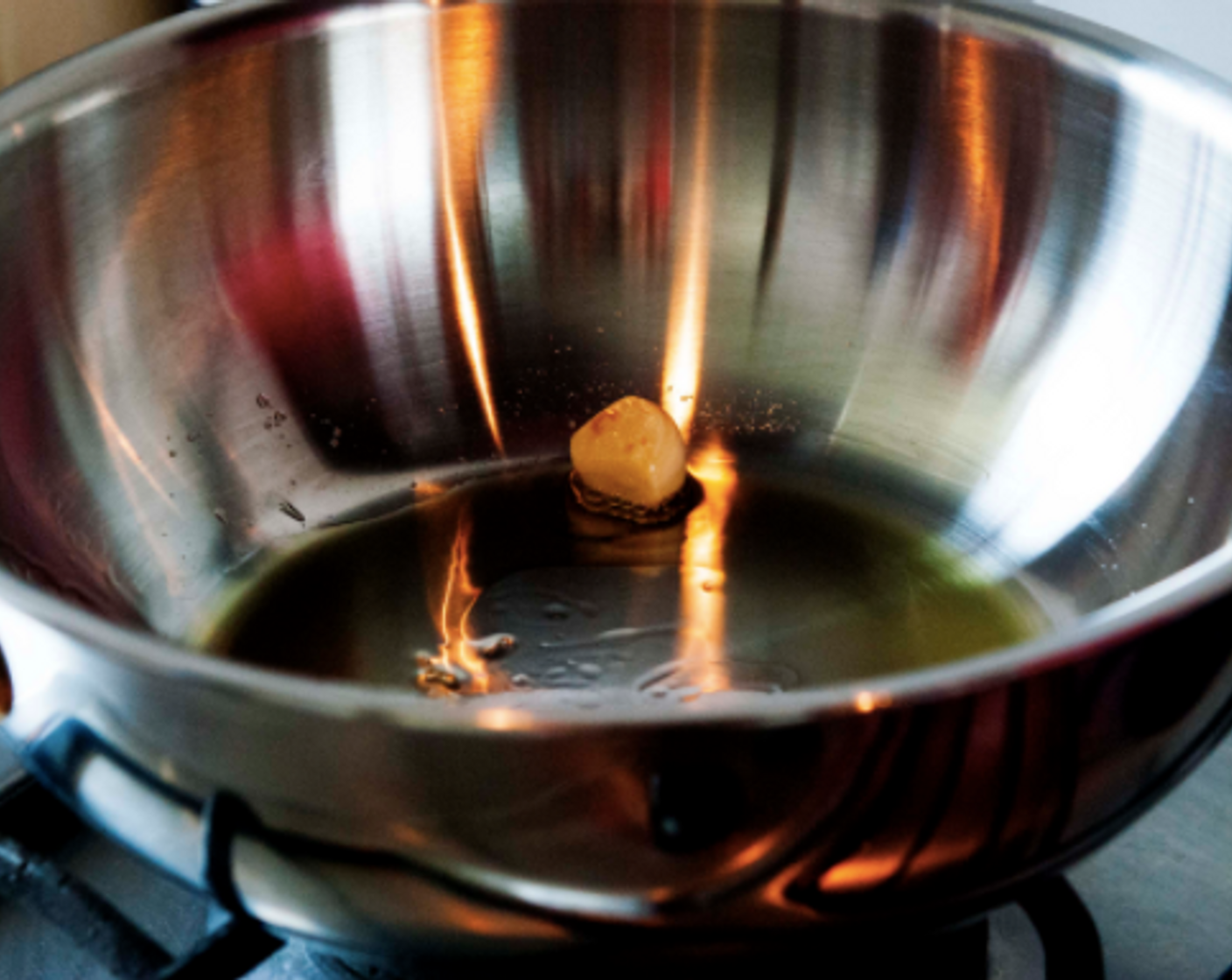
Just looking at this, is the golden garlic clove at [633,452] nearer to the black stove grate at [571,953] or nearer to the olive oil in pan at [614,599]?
the olive oil in pan at [614,599]

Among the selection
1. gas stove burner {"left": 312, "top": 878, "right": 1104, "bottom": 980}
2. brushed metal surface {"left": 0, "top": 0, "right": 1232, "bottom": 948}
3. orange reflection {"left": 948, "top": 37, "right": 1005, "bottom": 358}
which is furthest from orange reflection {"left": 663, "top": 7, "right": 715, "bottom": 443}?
gas stove burner {"left": 312, "top": 878, "right": 1104, "bottom": 980}

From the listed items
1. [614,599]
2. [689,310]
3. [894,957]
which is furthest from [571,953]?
[689,310]

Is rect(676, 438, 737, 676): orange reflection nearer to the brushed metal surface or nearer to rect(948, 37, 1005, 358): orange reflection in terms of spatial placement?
the brushed metal surface

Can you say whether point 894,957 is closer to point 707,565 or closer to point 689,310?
point 707,565

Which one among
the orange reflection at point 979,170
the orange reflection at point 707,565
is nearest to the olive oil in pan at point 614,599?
the orange reflection at point 707,565

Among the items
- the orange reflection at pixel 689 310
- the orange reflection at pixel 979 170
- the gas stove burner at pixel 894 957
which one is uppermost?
the orange reflection at pixel 979 170

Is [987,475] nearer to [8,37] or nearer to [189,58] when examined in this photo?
[189,58]
